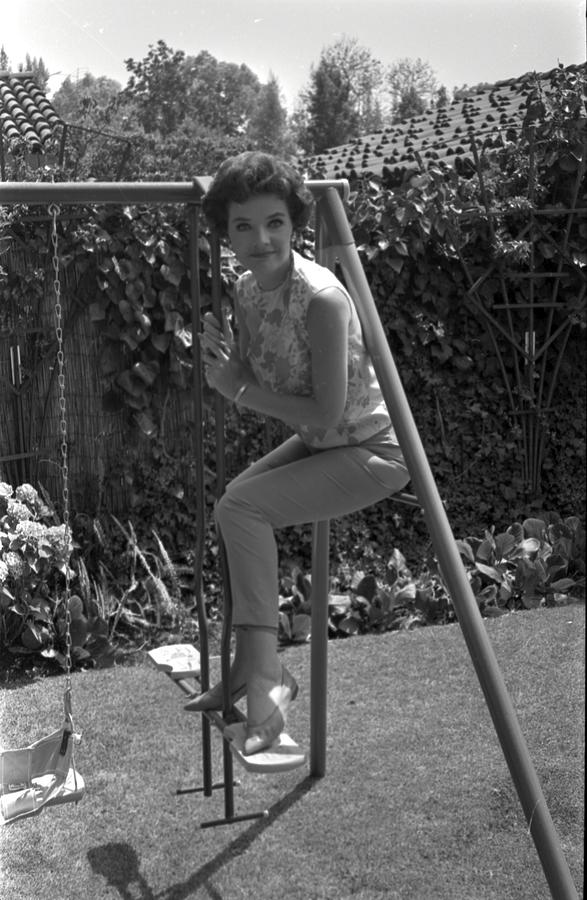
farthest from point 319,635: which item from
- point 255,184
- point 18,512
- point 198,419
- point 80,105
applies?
point 80,105

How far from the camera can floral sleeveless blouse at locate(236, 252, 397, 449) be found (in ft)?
8.18

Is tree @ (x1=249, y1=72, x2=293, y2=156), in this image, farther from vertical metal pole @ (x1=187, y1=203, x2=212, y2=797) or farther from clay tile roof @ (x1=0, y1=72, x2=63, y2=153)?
vertical metal pole @ (x1=187, y1=203, x2=212, y2=797)

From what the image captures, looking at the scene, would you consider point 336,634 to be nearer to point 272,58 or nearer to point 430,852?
point 430,852

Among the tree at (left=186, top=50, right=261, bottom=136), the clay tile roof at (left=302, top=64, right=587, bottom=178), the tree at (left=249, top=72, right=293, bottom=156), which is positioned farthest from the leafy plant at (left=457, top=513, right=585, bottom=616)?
the tree at (left=249, top=72, right=293, bottom=156)

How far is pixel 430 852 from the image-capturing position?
3152 millimetres

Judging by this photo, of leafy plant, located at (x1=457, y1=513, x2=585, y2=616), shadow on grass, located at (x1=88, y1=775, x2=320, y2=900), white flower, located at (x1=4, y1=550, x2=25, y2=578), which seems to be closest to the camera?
shadow on grass, located at (x1=88, y1=775, x2=320, y2=900)

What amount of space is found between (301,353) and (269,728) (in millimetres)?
849

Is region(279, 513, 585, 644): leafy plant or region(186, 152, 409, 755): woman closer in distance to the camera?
region(186, 152, 409, 755): woman

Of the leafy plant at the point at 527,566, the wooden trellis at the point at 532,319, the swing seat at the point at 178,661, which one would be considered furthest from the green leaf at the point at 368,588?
the swing seat at the point at 178,661

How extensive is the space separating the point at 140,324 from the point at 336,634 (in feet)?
5.97

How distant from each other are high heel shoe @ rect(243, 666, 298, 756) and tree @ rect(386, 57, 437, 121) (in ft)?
30.9

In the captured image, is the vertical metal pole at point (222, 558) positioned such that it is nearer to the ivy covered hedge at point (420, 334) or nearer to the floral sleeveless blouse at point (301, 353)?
the floral sleeveless blouse at point (301, 353)

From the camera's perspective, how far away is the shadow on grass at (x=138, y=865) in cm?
299

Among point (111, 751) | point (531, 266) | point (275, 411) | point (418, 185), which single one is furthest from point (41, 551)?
point (531, 266)
